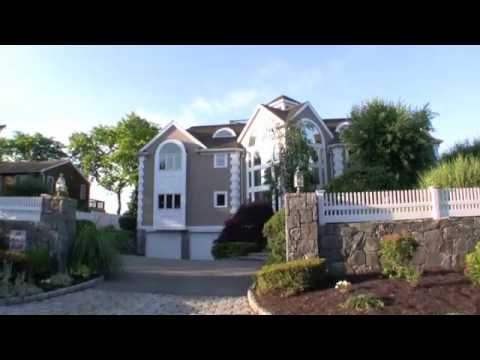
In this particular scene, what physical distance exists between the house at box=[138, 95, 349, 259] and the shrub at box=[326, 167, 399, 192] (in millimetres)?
9006

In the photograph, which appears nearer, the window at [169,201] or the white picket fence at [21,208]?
the white picket fence at [21,208]

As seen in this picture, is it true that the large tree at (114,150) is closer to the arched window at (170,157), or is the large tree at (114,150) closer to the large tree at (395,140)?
the arched window at (170,157)

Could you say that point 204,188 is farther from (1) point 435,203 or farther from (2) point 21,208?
(1) point 435,203

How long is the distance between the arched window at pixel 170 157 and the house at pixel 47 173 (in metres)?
8.14

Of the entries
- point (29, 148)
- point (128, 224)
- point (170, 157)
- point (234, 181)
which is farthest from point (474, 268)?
point (29, 148)

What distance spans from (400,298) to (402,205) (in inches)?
118

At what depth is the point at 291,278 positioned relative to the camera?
736 cm

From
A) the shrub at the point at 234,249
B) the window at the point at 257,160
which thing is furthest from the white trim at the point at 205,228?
the window at the point at 257,160

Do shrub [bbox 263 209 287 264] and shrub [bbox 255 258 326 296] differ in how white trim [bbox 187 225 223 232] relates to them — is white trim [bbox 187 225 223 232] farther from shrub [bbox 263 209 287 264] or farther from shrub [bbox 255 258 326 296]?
shrub [bbox 255 258 326 296]

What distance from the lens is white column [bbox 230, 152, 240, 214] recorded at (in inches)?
890

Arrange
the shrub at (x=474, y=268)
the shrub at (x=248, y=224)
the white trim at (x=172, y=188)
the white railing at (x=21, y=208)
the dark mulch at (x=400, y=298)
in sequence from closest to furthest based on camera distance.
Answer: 1. the dark mulch at (x=400, y=298)
2. the shrub at (x=474, y=268)
3. the white railing at (x=21, y=208)
4. the shrub at (x=248, y=224)
5. the white trim at (x=172, y=188)

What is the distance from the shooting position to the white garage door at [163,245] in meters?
23.0
